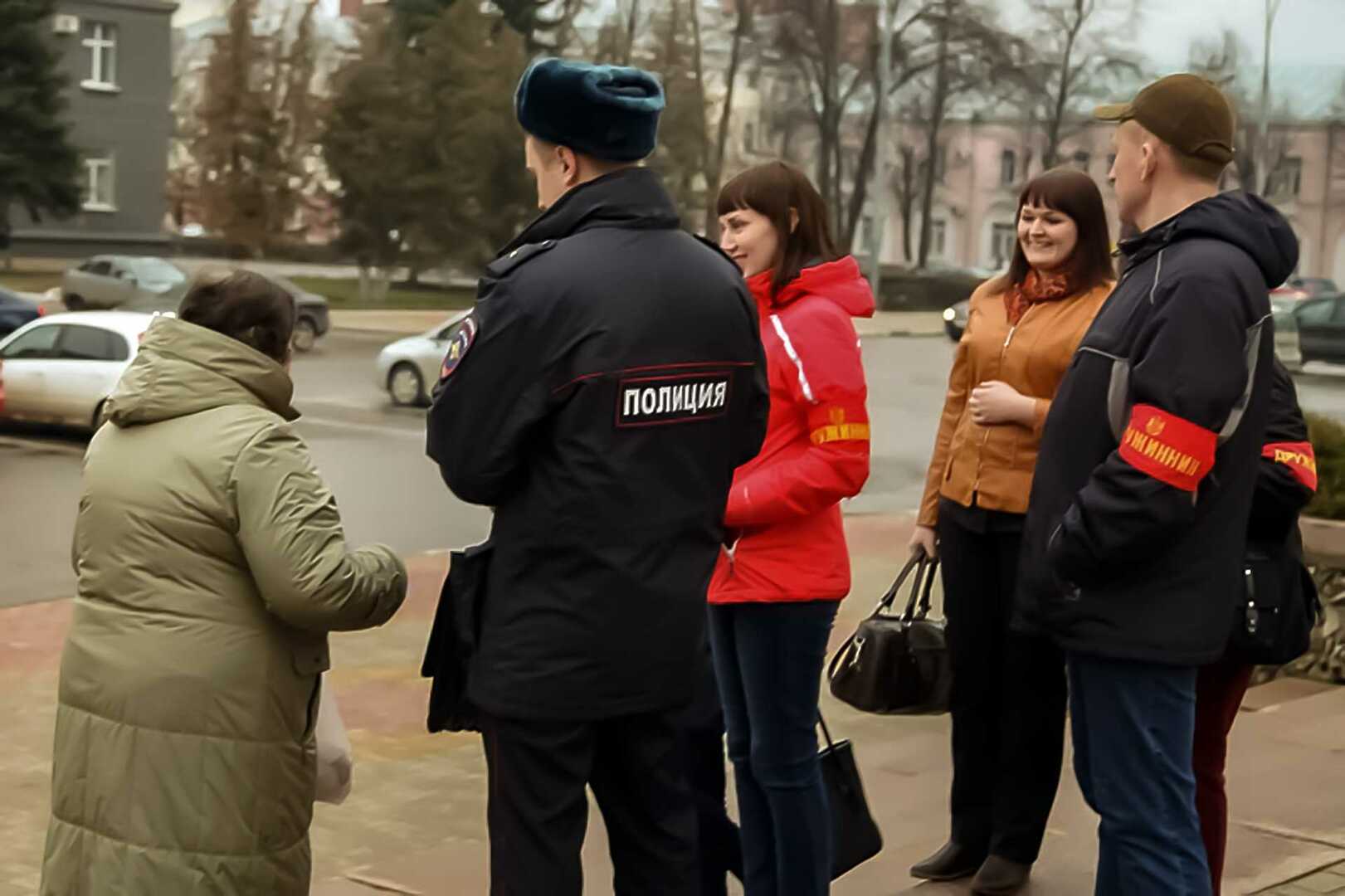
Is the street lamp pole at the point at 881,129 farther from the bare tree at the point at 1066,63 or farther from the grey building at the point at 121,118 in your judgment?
the grey building at the point at 121,118

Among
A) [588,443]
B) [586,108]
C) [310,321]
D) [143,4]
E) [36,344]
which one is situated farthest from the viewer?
[143,4]

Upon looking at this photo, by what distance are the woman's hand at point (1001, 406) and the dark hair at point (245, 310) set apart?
178 centimetres

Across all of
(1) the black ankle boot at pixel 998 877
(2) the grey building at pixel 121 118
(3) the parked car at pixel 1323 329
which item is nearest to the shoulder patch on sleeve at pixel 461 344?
(1) the black ankle boot at pixel 998 877

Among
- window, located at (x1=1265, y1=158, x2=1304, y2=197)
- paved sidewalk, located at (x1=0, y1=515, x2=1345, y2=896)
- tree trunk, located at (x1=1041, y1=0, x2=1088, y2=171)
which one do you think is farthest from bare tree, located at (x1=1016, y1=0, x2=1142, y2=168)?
paved sidewalk, located at (x1=0, y1=515, x2=1345, y2=896)

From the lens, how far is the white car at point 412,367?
23.1 meters

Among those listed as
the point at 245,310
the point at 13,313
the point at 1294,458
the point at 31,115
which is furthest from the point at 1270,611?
the point at 31,115

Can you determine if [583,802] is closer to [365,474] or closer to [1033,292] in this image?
[1033,292]

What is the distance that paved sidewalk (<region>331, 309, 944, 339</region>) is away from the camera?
137 ft

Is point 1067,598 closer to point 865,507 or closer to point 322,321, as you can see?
point 865,507


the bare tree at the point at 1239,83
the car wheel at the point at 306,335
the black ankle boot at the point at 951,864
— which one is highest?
the bare tree at the point at 1239,83

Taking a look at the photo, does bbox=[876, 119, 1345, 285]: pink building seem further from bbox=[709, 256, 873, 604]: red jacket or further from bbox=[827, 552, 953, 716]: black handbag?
bbox=[709, 256, 873, 604]: red jacket

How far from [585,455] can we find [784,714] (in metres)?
1.18

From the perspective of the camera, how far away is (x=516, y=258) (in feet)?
10.1

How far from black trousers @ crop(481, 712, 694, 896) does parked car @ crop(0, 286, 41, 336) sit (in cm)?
2409
